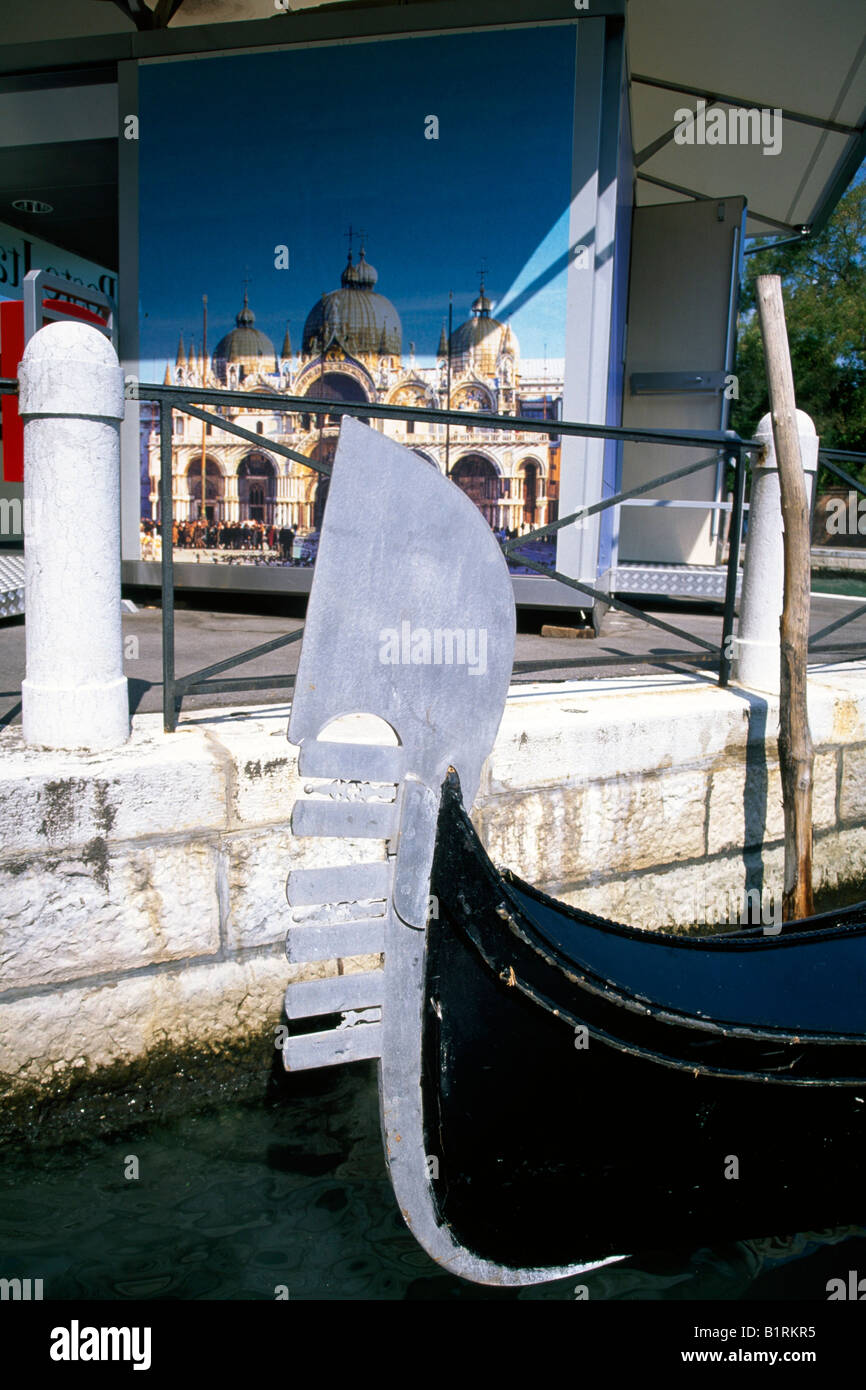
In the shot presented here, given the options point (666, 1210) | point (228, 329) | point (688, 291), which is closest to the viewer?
point (666, 1210)

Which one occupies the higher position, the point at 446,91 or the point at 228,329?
the point at 446,91

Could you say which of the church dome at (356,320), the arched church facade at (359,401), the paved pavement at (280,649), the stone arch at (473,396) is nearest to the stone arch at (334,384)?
the arched church facade at (359,401)

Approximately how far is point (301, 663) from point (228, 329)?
5.41 metres

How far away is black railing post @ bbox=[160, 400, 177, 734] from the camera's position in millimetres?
3070

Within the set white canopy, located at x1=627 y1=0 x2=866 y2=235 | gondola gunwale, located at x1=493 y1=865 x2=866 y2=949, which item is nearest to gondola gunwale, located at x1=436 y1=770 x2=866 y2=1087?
gondola gunwale, located at x1=493 y1=865 x2=866 y2=949

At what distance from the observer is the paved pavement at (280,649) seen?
3.81 metres

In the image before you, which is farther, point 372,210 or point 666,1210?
point 372,210

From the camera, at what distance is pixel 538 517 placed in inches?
244

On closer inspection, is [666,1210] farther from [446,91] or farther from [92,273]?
[92,273]

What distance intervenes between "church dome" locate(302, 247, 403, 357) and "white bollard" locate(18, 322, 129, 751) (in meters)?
3.66

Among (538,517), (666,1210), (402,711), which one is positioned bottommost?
(666,1210)

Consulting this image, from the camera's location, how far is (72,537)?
2793mm

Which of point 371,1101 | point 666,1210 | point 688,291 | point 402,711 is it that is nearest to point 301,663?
point 402,711

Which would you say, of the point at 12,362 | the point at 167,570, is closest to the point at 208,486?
the point at 12,362
